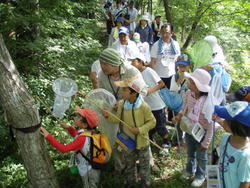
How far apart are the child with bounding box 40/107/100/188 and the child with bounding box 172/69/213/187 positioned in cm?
128

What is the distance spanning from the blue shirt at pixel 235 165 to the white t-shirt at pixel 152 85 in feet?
6.18

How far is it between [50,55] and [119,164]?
7.49 ft

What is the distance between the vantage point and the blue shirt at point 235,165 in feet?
7.13

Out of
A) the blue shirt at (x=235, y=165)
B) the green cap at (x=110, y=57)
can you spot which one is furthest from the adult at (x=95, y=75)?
the blue shirt at (x=235, y=165)

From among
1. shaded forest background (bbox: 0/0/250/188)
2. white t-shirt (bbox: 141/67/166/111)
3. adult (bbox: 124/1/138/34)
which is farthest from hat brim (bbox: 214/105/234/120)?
adult (bbox: 124/1/138/34)

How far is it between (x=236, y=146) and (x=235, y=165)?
167 millimetres

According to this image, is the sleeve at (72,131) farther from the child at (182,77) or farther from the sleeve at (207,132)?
the child at (182,77)

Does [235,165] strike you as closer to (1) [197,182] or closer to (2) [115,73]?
(1) [197,182]

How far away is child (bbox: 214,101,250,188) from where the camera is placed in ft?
7.10

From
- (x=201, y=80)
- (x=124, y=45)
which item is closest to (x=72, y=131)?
(x=201, y=80)

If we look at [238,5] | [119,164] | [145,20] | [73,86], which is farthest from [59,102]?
[238,5]

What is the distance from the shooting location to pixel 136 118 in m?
3.35

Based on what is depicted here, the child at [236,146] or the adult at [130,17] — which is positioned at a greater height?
the child at [236,146]

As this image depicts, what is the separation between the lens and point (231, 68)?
10.6m
